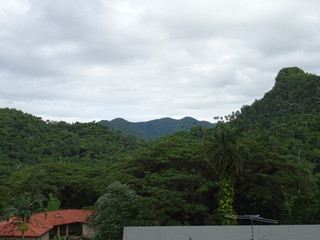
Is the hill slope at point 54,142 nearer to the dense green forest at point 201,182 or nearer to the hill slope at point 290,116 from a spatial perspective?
the dense green forest at point 201,182

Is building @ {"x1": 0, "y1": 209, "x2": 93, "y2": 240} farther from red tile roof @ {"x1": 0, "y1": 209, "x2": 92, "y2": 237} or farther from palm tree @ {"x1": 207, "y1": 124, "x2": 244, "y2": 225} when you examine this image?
palm tree @ {"x1": 207, "y1": 124, "x2": 244, "y2": 225}

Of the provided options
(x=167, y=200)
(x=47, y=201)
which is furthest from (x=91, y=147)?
(x=167, y=200)

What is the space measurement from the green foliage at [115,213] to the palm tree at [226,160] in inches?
279

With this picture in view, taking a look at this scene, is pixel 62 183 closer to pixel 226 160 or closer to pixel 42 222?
pixel 42 222

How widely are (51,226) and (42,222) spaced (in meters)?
0.97

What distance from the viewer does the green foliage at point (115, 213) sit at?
26734 mm

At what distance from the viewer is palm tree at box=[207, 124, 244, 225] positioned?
82.8 feet

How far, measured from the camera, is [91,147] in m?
80.1

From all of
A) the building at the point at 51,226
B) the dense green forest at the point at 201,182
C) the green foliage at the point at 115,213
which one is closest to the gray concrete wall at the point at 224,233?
the dense green forest at the point at 201,182

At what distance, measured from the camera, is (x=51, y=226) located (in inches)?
1312

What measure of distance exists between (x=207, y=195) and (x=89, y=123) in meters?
80.4

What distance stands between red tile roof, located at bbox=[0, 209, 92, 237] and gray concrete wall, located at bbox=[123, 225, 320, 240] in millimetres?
11864

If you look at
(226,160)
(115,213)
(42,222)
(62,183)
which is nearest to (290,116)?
(62,183)

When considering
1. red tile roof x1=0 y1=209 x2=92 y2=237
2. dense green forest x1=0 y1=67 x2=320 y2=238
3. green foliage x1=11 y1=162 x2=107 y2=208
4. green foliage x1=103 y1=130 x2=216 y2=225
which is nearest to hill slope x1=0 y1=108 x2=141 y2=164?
dense green forest x1=0 y1=67 x2=320 y2=238
